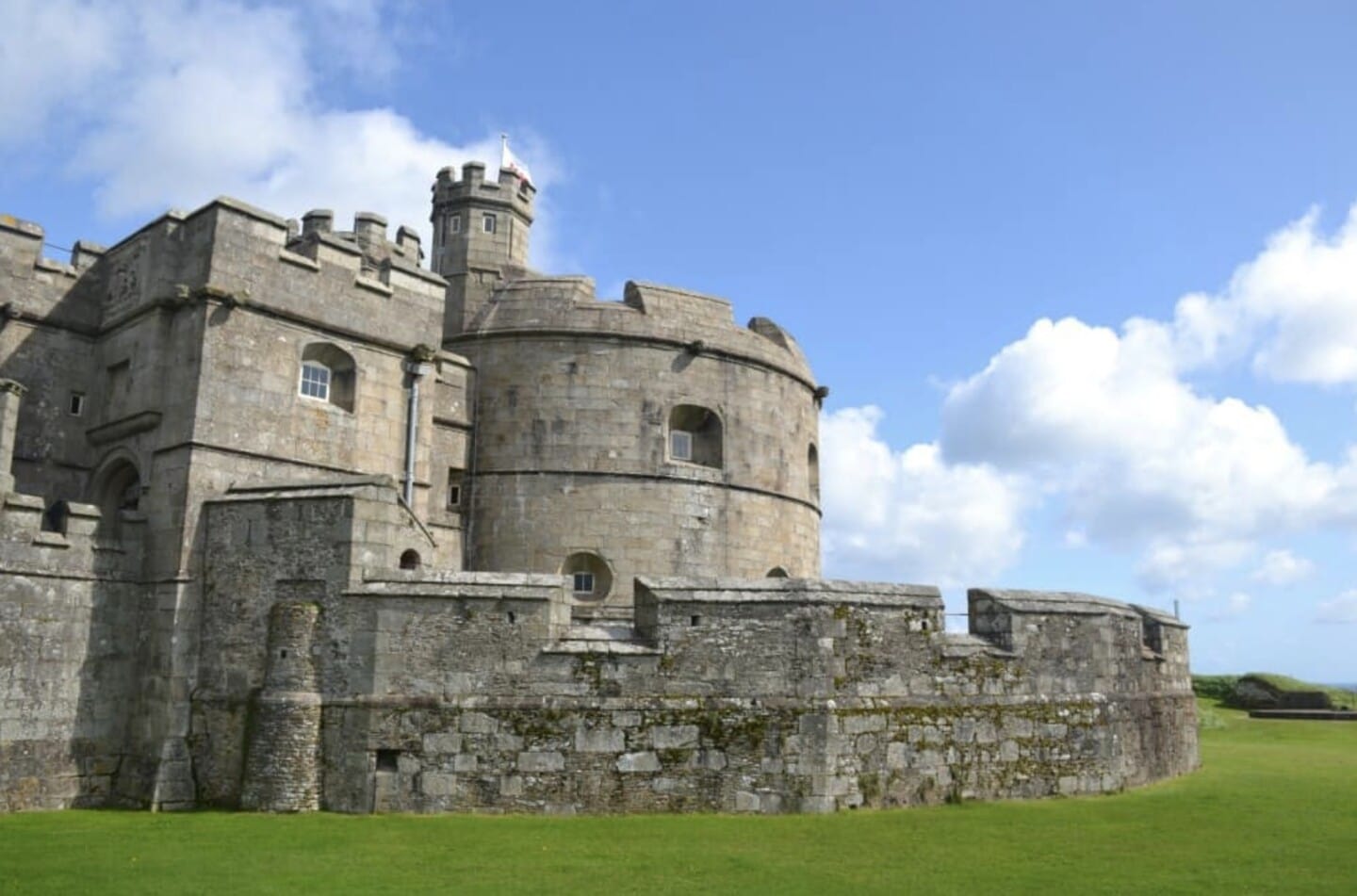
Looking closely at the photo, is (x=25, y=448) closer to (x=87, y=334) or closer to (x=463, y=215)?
(x=87, y=334)

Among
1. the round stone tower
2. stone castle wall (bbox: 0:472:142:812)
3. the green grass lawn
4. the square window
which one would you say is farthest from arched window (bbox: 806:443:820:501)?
stone castle wall (bbox: 0:472:142:812)

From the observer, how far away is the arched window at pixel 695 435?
22.2 m

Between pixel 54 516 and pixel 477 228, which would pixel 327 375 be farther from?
pixel 477 228

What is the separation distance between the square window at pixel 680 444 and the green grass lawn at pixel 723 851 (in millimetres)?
9380

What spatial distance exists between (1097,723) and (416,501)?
39.1 feet

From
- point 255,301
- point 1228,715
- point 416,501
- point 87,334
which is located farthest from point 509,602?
point 1228,715

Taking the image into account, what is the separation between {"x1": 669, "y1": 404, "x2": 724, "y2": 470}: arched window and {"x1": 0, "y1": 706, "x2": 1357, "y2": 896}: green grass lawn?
30.1 ft

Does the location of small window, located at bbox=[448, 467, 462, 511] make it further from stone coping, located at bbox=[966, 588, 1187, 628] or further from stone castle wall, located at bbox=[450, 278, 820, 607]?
stone coping, located at bbox=[966, 588, 1187, 628]

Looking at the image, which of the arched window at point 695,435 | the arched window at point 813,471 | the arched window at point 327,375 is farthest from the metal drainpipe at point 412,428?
the arched window at point 813,471

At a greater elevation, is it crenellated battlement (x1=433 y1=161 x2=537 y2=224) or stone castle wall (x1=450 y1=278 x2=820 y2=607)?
crenellated battlement (x1=433 y1=161 x2=537 y2=224)

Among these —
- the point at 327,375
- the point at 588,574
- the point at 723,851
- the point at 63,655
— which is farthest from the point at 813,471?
the point at 63,655

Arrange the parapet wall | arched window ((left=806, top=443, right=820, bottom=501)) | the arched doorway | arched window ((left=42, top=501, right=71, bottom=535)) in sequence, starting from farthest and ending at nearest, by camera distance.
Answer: arched window ((left=806, top=443, right=820, bottom=501)) → the parapet wall → the arched doorway → arched window ((left=42, top=501, right=71, bottom=535))

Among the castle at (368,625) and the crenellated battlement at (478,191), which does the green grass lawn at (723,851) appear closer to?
the castle at (368,625)

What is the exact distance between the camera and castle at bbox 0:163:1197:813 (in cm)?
1449
